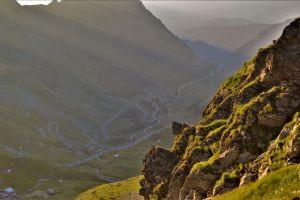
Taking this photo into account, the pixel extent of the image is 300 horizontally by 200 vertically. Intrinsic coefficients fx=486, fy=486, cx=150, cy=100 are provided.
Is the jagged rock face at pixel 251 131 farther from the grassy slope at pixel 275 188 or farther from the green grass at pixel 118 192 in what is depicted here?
the green grass at pixel 118 192

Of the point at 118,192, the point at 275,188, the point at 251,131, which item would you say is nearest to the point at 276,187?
the point at 275,188

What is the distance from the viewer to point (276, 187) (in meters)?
47.4

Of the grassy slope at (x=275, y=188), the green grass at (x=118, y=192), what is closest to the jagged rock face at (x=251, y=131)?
the grassy slope at (x=275, y=188)

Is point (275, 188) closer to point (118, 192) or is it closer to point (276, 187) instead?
point (276, 187)

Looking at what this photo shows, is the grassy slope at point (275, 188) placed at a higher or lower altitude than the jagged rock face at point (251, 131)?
lower

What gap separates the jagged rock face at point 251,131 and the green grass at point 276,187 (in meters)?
4.03

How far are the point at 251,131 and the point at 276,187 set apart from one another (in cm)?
1880

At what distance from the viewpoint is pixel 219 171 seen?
66.6 metres

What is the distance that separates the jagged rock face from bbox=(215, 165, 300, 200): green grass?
403 centimetres

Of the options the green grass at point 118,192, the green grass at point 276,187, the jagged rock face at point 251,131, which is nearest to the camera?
the green grass at point 276,187

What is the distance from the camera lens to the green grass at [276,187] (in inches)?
1730

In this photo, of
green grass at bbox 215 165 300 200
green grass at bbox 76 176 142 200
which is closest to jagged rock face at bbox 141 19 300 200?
green grass at bbox 215 165 300 200

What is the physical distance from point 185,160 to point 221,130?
27.7 feet

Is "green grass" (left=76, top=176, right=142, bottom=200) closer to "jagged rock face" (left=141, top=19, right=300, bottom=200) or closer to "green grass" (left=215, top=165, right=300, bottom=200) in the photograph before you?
"jagged rock face" (left=141, top=19, right=300, bottom=200)
